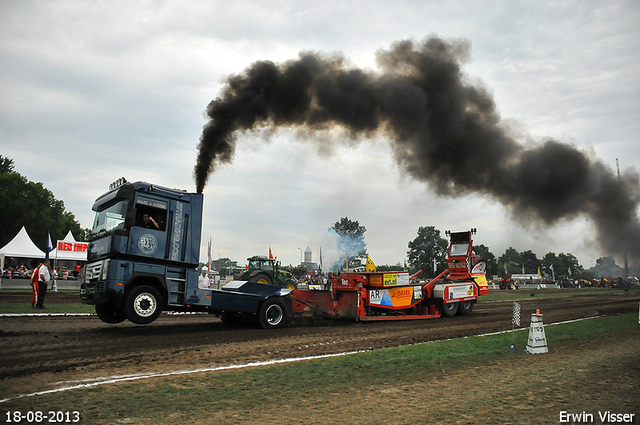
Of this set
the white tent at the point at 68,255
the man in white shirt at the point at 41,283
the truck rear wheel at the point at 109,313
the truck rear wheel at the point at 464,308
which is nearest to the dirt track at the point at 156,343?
the truck rear wheel at the point at 109,313

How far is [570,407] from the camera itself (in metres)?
4.64

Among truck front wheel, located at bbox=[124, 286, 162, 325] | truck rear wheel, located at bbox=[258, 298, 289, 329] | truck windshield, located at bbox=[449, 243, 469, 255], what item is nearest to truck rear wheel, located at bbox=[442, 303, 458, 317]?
truck windshield, located at bbox=[449, 243, 469, 255]

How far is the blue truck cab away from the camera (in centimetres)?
902

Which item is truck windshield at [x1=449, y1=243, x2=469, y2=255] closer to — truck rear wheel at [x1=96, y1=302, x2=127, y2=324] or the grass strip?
the grass strip

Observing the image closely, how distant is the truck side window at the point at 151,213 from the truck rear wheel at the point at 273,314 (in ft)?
11.4

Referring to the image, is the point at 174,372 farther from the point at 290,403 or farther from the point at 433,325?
the point at 433,325

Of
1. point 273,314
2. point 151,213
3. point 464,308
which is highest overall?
point 151,213

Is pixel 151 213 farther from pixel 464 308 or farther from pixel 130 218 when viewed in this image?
pixel 464 308

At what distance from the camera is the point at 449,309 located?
15.5 m

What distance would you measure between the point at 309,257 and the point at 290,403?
272ft

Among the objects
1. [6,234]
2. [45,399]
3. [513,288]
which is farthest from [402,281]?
[6,234]

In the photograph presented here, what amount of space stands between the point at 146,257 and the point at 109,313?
7.44ft

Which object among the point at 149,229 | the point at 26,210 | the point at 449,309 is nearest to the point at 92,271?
the point at 149,229

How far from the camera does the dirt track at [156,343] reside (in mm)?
6223
